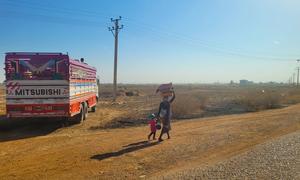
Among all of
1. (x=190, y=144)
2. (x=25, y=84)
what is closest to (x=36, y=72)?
(x=25, y=84)

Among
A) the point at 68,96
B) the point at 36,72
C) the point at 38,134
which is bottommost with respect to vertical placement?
the point at 38,134

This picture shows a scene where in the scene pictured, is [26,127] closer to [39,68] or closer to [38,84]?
[38,84]

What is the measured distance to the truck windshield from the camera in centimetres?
1282

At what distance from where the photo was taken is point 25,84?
1274cm

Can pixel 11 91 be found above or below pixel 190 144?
above

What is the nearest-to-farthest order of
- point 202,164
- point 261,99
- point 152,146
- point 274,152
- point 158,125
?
point 202,164 → point 274,152 → point 152,146 → point 158,125 → point 261,99

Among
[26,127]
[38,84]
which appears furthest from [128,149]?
[26,127]

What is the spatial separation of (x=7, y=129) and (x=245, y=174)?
1140 centimetres

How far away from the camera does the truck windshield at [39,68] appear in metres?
12.8

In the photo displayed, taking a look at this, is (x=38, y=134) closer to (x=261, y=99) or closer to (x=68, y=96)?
(x=68, y=96)

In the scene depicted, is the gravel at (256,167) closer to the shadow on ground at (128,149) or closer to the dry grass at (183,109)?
the shadow on ground at (128,149)

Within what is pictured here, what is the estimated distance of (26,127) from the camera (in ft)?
48.1

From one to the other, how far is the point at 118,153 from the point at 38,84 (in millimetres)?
6045

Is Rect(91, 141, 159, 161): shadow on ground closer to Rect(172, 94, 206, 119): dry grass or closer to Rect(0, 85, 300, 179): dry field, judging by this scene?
Rect(0, 85, 300, 179): dry field
